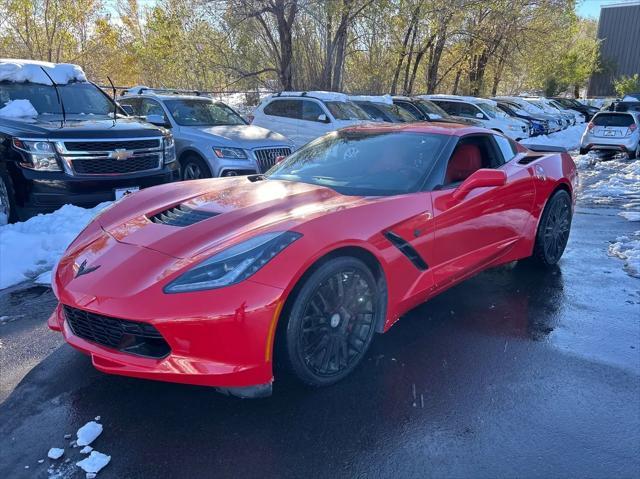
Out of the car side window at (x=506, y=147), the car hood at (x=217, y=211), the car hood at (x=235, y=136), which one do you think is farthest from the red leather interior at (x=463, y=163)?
the car hood at (x=235, y=136)

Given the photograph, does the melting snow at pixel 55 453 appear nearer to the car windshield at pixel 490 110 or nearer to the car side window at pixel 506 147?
the car side window at pixel 506 147

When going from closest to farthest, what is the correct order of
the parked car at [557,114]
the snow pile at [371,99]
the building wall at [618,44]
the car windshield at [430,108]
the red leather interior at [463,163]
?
1. the red leather interior at [463,163]
2. the snow pile at [371,99]
3. the car windshield at [430,108]
4. the parked car at [557,114]
5. the building wall at [618,44]

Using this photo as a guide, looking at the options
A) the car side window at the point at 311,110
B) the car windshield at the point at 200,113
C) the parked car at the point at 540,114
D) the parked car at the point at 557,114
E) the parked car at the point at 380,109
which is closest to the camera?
the car windshield at the point at 200,113

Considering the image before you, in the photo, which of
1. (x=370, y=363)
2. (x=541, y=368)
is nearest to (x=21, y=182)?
(x=370, y=363)

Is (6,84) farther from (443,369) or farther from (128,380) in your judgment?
(443,369)

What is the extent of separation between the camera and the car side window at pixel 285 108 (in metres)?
12.0

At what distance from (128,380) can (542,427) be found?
2327mm

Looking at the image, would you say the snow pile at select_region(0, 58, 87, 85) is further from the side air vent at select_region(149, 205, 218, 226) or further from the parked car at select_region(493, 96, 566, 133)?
the parked car at select_region(493, 96, 566, 133)

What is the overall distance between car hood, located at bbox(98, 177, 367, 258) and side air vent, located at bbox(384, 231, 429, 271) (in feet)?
0.99

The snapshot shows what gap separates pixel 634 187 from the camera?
10.2 m

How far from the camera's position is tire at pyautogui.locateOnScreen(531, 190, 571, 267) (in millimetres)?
4980

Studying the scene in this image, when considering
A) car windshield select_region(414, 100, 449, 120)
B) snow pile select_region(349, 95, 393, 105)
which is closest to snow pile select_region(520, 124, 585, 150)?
car windshield select_region(414, 100, 449, 120)

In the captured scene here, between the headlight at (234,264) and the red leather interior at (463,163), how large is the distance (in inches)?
64.4

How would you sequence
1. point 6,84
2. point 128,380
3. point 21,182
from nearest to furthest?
point 128,380, point 21,182, point 6,84
